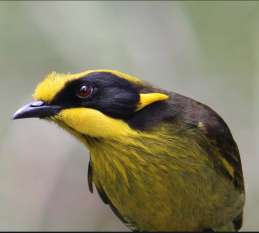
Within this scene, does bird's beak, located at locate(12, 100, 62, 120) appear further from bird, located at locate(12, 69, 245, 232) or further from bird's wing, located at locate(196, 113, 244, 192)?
bird's wing, located at locate(196, 113, 244, 192)

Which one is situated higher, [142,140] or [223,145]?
[142,140]

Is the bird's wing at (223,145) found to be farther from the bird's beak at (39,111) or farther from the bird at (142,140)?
the bird's beak at (39,111)

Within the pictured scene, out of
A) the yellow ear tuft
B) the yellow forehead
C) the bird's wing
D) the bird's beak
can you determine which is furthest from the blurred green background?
the yellow ear tuft

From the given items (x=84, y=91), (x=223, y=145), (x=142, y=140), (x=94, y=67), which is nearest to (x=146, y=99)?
(x=142, y=140)

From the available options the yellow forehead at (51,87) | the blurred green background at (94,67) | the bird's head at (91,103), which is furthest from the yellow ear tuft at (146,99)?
the blurred green background at (94,67)

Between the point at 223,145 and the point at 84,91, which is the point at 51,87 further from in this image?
the point at 223,145

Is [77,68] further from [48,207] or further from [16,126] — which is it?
[48,207]

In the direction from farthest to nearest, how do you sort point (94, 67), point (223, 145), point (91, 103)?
point (94, 67) < point (223, 145) < point (91, 103)

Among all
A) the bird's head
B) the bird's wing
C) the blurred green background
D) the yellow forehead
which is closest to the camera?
the bird's head
